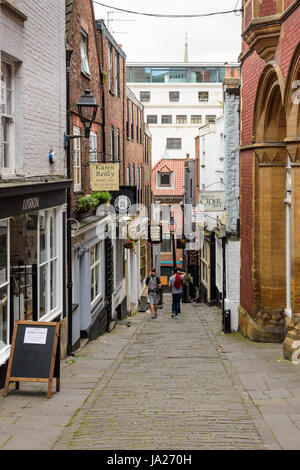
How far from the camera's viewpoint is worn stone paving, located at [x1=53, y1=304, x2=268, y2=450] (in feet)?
22.3

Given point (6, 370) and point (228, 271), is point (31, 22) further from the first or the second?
point (228, 271)

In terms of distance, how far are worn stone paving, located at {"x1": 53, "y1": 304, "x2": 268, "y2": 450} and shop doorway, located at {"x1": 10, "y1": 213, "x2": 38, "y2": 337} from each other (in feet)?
5.99

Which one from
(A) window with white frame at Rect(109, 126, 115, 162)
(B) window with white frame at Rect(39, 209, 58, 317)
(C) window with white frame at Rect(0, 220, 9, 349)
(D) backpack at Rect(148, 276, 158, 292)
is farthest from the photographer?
(A) window with white frame at Rect(109, 126, 115, 162)

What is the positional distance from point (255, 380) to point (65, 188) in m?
Result: 5.68

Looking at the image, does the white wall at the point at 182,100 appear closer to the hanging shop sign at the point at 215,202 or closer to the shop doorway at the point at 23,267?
the hanging shop sign at the point at 215,202

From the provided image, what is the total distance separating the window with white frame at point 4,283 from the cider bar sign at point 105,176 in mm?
7017

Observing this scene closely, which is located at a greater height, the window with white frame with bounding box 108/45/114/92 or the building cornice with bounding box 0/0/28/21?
the window with white frame with bounding box 108/45/114/92

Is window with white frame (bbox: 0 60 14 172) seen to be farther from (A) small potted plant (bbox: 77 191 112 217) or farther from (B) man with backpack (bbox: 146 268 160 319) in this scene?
(B) man with backpack (bbox: 146 268 160 319)

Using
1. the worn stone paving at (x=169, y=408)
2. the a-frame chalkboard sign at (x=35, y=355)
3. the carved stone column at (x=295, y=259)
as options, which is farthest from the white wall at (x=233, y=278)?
the a-frame chalkboard sign at (x=35, y=355)

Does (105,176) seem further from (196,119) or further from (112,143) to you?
(196,119)

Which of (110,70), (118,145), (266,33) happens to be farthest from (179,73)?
(266,33)

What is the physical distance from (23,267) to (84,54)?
8.44 m

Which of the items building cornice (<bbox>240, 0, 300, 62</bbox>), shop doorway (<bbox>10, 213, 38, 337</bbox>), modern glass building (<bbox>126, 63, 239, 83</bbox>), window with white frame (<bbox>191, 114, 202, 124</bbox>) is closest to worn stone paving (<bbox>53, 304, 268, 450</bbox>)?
shop doorway (<bbox>10, 213, 38, 337</bbox>)

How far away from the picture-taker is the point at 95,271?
713 inches
